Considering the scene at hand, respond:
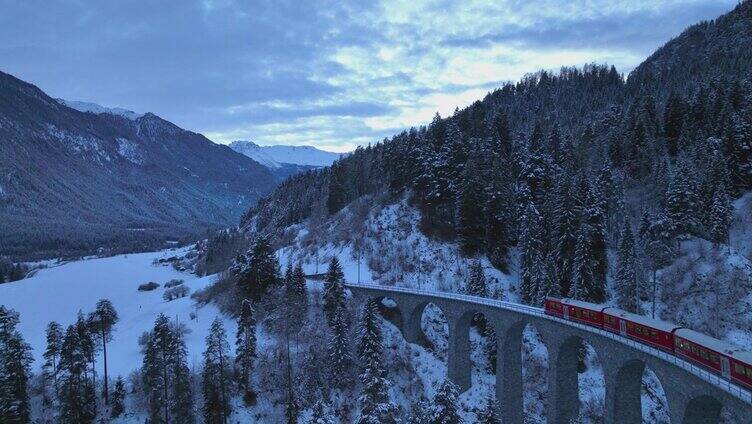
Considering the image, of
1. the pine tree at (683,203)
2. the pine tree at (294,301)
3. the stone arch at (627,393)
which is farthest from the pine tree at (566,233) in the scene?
the pine tree at (294,301)

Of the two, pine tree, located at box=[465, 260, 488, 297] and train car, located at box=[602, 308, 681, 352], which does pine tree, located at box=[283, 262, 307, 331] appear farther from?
train car, located at box=[602, 308, 681, 352]

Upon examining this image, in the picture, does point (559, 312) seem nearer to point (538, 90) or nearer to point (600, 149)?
point (600, 149)

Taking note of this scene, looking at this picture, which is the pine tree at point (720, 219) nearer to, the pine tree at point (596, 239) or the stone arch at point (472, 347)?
the pine tree at point (596, 239)

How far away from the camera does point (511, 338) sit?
50500 mm

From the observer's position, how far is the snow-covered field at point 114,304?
70.1 metres

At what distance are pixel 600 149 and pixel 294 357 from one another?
257ft

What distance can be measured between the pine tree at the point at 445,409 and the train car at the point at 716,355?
16.4 m

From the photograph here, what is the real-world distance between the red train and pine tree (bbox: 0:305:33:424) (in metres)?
50.6

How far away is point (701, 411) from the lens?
3119cm

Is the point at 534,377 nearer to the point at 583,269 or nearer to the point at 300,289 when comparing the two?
the point at 583,269

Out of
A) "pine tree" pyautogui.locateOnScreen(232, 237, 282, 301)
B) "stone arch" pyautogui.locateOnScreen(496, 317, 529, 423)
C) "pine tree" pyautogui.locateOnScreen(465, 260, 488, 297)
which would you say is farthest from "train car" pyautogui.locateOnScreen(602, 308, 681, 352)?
"pine tree" pyautogui.locateOnScreen(232, 237, 282, 301)

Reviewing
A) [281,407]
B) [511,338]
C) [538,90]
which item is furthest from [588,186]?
[538,90]

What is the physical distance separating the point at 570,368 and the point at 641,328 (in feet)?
36.9

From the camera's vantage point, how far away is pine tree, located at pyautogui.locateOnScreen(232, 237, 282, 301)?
72.3 metres
